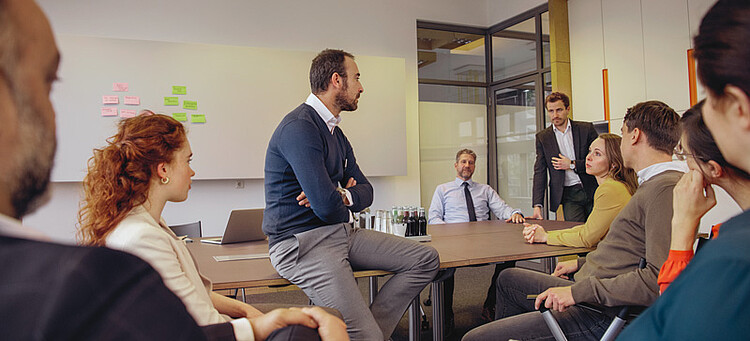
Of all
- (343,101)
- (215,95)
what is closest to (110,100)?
(215,95)

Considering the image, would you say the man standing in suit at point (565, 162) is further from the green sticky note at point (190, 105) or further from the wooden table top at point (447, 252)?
the green sticky note at point (190, 105)

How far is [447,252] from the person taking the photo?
243cm

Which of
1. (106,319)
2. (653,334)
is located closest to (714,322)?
(653,334)

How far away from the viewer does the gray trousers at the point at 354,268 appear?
6.56 feet

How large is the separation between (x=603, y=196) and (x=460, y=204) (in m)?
2.05

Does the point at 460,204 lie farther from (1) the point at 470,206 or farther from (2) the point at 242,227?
(2) the point at 242,227

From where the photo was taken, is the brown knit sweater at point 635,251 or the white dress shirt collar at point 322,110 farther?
the white dress shirt collar at point 322,110

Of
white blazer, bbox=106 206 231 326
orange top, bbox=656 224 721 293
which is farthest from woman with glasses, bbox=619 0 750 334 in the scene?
white blazer, bbox=106 206 231 326

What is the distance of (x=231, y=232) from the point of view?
292 centimetres

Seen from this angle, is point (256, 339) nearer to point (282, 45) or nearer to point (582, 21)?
point (282, 45)

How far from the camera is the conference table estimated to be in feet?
6.68

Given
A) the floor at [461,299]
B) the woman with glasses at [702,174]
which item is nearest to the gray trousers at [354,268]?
the woman with glasses at [702,174]

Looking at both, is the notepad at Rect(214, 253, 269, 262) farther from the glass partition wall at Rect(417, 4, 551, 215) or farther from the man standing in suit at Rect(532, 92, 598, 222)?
the glass partition wall at Rect(417, 4, 551, 215)

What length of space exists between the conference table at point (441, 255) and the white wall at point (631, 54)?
215 centimetres
